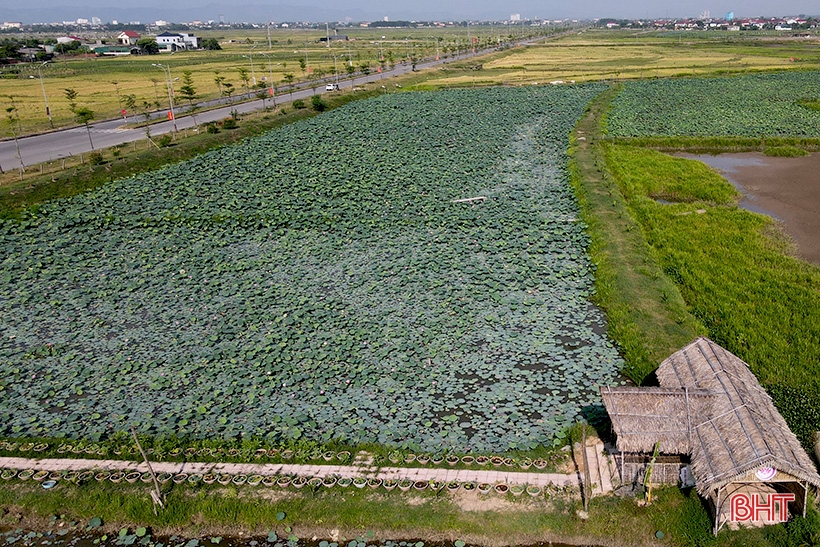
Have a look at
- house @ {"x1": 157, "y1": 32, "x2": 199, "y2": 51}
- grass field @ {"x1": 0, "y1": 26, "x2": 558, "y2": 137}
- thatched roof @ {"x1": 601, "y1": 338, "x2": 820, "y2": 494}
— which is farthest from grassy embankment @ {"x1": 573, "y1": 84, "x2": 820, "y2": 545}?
house @ {"x1": 157, "y1": 32, "x2": 199, "y2": 51}

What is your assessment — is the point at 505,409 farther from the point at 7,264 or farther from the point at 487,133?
the point at 487,133

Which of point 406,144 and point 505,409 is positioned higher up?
point 406,144

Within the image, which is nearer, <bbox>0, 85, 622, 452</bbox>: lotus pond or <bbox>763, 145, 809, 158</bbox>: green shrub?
<bbox>0, 85, 622, 452</bbox>: lotus pond

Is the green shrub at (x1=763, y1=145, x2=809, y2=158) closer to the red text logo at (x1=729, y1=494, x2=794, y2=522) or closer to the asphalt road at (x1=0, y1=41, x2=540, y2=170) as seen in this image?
the red text logo at (x1=729, y1=494, x2=794, y2=522)

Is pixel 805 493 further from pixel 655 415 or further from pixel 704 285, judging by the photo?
pixel 704 285

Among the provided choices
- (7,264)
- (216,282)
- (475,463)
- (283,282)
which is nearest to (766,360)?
(475,463)

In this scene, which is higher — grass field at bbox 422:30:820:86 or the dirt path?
grass field at bbox 422:30:820:86
